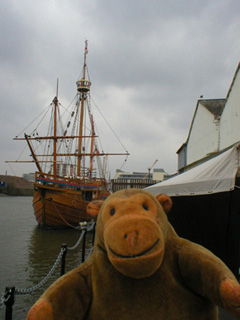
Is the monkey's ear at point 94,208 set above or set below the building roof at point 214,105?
below

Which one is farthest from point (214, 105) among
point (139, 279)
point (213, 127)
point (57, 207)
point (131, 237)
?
→ point (131, 237)

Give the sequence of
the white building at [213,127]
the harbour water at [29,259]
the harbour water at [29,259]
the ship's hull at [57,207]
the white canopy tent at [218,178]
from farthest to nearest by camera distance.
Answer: the ship's hull at [57,207], the white building at [213,127], the harbour water at [29,259], the harbour water at [29,259], the white canopy tent at [218,178]

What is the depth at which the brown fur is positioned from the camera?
1.75 meters

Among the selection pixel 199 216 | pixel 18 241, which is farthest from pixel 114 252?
pixel 18 241

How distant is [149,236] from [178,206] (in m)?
4.79

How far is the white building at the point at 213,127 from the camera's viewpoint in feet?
32.8

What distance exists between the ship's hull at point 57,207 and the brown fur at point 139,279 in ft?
57.8

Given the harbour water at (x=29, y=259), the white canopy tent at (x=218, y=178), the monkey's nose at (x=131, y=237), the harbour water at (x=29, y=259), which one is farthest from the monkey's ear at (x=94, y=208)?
the harbour water at (x=29, y=259)

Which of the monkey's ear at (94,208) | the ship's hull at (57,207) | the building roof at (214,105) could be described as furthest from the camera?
the ship's hull at (57,207)

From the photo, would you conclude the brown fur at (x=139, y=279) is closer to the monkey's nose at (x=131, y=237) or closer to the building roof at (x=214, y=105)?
the monkey's nose at (x=131, y=237)

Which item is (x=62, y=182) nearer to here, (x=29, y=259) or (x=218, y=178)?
(x=29, y=259)

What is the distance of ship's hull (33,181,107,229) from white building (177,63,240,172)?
884 centimetres

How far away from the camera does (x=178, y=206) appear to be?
20.9 feet

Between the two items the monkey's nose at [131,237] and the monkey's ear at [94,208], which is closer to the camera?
the monkey's nose at [131,237]
